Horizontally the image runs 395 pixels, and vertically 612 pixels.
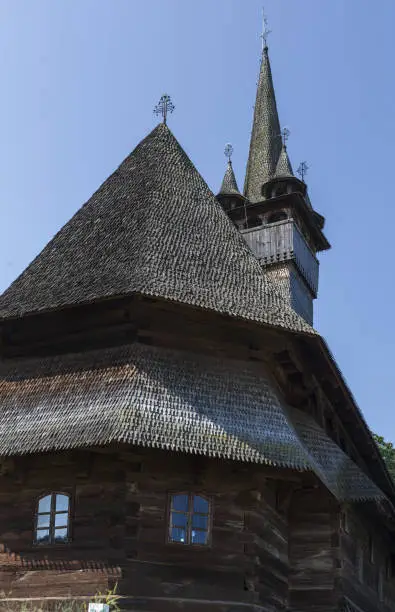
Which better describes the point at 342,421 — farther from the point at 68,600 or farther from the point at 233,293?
the point at 68,600

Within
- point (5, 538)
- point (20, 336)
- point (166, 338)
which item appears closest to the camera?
point (5, 538)

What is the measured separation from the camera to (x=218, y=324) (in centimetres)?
1565

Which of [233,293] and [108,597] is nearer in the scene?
[108,597]

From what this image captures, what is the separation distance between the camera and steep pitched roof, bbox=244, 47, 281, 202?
1362 inches

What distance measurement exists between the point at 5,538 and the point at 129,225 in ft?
21.3

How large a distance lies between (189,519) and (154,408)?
1.91m

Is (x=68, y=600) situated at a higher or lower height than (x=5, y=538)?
lower

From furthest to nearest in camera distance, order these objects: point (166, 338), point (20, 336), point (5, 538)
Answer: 1. point (20, 336)
2. point (166, 338)
3. point (5, 538)

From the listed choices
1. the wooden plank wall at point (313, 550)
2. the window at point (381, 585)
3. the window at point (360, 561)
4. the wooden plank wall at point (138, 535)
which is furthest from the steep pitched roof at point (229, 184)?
the wooden plank wall at point (138, 535)

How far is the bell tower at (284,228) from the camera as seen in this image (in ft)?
98.4

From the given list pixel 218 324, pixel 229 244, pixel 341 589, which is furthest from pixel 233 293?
pixel 341 589

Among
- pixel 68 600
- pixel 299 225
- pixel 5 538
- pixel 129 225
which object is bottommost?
pixel 68 600

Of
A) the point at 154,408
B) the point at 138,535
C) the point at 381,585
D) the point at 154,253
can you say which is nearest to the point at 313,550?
the point at 138,535

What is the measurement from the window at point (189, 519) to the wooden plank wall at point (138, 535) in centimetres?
14
